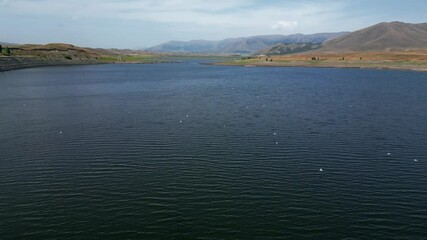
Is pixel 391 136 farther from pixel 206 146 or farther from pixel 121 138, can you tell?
pixel 121 138

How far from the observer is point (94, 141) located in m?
46.6

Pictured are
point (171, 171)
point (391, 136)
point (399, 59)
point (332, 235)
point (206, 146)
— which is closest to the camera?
point (332, 235)

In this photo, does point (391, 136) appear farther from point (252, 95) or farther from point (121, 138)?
point (252, 95)

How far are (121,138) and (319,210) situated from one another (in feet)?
91.9

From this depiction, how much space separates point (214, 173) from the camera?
3531 cm

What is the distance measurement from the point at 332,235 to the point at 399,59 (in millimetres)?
186402

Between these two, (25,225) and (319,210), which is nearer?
(25,225)

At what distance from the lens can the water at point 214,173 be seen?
25.8 m

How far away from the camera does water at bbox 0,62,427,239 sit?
25.8 metres

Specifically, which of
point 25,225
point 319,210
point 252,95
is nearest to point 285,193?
point 319,210

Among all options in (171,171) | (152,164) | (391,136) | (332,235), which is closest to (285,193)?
(332,235)

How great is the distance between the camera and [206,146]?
43969mm

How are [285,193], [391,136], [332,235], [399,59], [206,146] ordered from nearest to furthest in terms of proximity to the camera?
[332,235] → [285,193] → [206,146] → [391,136] → [399,59]

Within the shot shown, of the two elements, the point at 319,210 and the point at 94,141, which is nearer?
the point at 319,210
